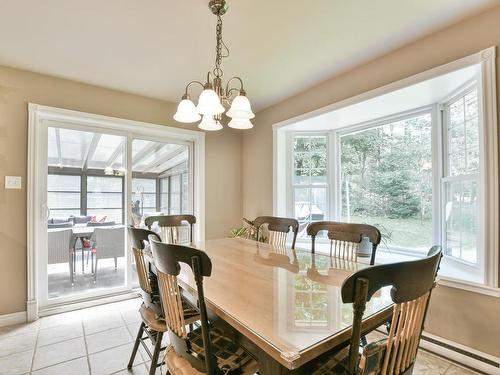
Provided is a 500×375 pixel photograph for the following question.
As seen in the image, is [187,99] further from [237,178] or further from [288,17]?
[237,178]

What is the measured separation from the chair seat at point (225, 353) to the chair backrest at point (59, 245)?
243 cm

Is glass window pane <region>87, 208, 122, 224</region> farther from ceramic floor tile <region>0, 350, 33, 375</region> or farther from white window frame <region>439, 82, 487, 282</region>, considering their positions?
white window frame <region>439, 82, 487, 282</region>

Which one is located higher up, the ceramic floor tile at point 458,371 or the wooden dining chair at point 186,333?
the wooden dining chair at point 186,333

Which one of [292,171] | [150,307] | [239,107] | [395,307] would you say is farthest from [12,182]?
[395,307]

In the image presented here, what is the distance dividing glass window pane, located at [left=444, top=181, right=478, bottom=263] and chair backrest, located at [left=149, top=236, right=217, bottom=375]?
86.6 inches

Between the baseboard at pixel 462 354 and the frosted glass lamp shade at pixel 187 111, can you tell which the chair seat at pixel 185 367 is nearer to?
the frosted glass lamp shade at pixel 187 111

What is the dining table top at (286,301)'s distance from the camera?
824mm

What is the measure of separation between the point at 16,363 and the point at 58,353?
0.25 m

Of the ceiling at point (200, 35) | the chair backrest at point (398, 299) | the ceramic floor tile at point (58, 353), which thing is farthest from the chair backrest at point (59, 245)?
the chair backrest at point (398, 299)

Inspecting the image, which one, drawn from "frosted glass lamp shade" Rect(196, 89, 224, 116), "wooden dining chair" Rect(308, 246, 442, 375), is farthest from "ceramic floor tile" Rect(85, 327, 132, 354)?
"frosted glass lamp shade" Rect(196, 89, 224, 116)

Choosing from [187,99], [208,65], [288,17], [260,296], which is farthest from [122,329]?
[288,17]

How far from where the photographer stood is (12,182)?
261 cm

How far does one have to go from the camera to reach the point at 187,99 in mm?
1851

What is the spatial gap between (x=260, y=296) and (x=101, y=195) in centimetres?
281
